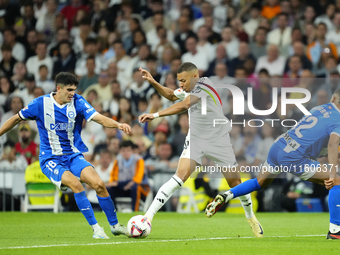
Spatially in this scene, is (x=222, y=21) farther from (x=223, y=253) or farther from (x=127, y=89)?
(x=223, y=253)

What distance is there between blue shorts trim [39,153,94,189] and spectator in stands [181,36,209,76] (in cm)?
795

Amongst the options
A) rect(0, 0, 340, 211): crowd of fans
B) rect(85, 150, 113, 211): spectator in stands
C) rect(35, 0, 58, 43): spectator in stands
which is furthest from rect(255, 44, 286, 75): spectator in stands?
rect(35, 0, 58, 43): spectator in stands

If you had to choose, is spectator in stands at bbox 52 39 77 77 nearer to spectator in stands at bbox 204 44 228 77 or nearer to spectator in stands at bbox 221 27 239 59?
spectator in stands at bbox 204 44 228 77

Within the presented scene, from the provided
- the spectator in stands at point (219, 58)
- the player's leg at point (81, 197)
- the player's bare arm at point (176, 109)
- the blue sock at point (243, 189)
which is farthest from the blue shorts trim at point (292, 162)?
the spectator in stands at point (219, 58)

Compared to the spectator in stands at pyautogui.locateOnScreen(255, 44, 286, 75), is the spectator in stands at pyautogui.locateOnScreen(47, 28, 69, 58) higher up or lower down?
higher up

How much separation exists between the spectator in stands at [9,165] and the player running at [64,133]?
6063 mm

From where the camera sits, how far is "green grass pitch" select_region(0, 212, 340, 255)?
6.38 meters

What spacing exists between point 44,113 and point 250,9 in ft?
32.4

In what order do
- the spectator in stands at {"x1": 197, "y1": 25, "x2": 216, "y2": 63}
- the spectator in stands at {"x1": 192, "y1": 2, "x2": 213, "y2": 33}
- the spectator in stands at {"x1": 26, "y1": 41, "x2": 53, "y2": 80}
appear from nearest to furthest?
the spectator in stands at {"x1": 197, "y1": 25, "x2": 216, "y2": 63} < the spectator in stands at {"x1": 192, "y1": 2, "x2": 213, "y2": 33} < the spectator in stands at {"x1": 26, "y1": 41, "x2": 53, "y2": 80}

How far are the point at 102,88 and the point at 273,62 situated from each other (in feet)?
16.0

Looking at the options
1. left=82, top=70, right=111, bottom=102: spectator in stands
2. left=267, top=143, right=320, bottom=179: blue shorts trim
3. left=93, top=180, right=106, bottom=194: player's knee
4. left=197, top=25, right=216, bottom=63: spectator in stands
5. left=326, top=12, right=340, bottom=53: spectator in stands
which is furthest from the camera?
left=82, top=70, right=111, bottom=102: spectator in stands

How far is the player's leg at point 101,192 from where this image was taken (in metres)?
7.66

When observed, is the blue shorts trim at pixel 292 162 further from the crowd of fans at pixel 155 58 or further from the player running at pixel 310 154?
the crowd of fans at pixel 155 58

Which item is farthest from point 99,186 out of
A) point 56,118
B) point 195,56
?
point 195,56
